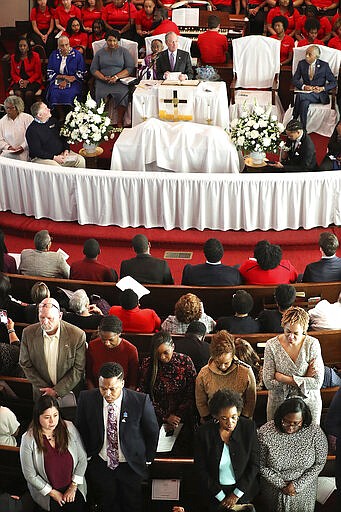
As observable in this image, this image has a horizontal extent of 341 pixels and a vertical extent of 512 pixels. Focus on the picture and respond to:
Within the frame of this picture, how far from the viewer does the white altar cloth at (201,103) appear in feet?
34.7

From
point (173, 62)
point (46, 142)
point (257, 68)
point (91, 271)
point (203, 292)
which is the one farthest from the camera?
point (257, 68)

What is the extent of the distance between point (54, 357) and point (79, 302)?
25.2 inches

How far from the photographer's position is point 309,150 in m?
9.36

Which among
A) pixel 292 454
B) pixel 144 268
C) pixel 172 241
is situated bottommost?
pixel 172 241

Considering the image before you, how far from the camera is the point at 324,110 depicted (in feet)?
37.6

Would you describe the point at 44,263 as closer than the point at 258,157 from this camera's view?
Yes

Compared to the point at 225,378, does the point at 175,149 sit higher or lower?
lower

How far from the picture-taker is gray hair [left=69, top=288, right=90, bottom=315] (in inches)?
241

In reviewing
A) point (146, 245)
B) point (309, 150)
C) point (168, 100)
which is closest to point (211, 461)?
point (146, 245)

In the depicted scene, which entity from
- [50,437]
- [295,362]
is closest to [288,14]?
[295,362]

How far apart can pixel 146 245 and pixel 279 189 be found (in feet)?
7.32

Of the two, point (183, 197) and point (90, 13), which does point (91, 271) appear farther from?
point (90, 13)

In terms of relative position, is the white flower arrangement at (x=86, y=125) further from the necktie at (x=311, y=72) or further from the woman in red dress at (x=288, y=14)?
the woman in red dress at (x=288, y=14)

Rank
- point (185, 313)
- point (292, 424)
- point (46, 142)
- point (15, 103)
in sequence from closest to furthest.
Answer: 1. point (292, 424)
2. point (185, 313)
3. point (46, 142)
4. point (15, 103)
